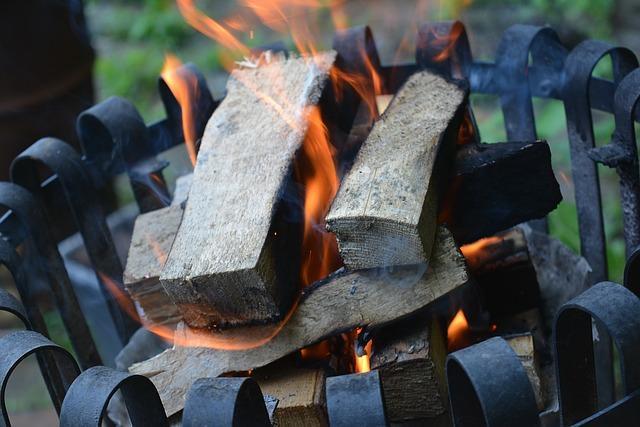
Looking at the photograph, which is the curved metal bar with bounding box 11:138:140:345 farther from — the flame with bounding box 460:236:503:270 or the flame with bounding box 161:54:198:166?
the flame with bounding box 460:236:503:270

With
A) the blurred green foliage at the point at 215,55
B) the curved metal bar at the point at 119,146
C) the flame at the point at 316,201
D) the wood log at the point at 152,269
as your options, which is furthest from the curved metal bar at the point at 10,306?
the blurred green foliage at the point at 215,55

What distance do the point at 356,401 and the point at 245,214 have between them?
584 millimetres

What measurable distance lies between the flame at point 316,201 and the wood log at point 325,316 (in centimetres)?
14

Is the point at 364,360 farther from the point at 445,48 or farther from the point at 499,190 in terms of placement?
the point at 445,48

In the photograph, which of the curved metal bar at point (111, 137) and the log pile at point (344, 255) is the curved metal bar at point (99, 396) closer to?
the log pile at point (344, 255)

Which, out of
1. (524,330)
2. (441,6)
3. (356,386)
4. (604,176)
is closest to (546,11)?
(441,6)

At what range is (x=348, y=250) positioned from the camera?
150 centimetres

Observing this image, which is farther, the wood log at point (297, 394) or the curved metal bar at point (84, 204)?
the curved metal bar at point (84, 204)

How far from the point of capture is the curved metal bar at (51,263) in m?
1.75

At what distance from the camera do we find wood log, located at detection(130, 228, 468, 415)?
1.50 m

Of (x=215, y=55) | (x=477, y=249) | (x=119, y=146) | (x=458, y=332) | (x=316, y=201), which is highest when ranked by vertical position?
(x=215, y=55)

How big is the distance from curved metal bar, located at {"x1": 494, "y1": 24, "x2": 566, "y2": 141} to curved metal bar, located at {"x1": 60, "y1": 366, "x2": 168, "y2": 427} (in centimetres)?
116

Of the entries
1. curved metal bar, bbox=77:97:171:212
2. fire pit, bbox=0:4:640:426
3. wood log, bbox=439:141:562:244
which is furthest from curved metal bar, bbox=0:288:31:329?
wood log, bbox=439:141:562:244

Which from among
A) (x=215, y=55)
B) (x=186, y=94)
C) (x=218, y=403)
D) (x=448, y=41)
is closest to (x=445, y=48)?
(x=448, y=41)
